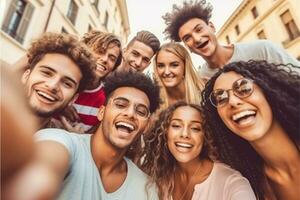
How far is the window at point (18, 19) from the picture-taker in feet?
32.4

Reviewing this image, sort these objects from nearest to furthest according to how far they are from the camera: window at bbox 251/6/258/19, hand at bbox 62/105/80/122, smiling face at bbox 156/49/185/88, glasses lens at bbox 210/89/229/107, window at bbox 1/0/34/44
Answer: glasses lens at bbox 210/89/229/107 < hand at bbox 62/105/80/122 < smiling face at bbox 156/49/185/88 < window at bbox 1/0/34/44 < window at bbox 251/6/258/19

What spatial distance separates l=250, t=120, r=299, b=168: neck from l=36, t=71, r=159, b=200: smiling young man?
1.34 metres

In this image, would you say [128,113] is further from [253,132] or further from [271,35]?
[271,35]

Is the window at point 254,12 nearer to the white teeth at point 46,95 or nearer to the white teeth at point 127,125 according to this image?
the white teeth at point 127,125

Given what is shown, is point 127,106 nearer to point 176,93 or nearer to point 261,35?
point 176,93

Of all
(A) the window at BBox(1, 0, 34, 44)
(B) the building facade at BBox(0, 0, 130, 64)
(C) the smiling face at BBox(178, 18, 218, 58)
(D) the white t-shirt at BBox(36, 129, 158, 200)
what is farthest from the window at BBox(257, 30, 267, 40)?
(D) the white t-shirt at BBox(36, 129, 158, 200)

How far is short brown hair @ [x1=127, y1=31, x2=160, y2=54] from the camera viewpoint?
4523 mm

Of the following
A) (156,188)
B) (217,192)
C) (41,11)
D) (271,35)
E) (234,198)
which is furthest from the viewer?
(271,35)

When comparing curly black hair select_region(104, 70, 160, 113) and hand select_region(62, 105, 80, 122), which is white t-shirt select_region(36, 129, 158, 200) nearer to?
hand select_region(62, 105, 80, 122)

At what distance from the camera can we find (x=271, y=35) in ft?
64.3

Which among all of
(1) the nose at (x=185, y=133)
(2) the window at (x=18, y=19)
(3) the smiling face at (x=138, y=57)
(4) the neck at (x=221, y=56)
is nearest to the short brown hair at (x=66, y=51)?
(3) the smiling face at (x=138, y=57)

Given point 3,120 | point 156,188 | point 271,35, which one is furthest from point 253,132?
point 271,35

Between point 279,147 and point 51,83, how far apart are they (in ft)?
8.40

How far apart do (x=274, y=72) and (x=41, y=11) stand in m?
12.4
